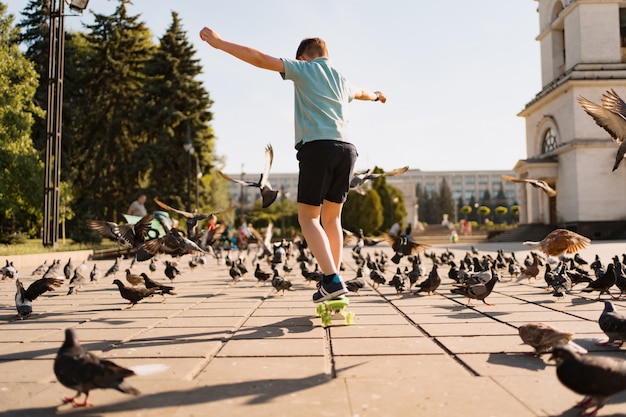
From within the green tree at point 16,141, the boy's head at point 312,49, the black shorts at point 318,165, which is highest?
the green tree at point 16,141

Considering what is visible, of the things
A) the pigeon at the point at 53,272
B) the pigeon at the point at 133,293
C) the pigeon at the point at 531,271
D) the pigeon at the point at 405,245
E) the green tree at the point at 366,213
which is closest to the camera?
the pigeon at the point at 133,293

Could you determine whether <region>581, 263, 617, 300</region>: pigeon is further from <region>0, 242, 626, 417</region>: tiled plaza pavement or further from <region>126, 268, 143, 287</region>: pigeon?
<region>126, 268, 143, 287</region>: pigeon

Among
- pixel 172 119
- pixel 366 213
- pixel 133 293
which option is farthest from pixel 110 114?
pixel 133 293

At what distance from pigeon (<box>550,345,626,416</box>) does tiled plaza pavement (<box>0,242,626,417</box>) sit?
83mm

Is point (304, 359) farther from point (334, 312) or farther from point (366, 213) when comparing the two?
point (366, 213)

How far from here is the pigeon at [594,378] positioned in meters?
2.37

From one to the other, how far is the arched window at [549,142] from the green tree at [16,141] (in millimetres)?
33718

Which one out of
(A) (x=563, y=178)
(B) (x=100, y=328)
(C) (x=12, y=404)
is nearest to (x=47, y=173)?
(B) (x=100, y=328)

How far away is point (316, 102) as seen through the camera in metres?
4.52

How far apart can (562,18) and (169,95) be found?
28.8 meters

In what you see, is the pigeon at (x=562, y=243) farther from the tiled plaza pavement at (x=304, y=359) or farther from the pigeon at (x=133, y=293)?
the pigeon at (x=133, y=293)

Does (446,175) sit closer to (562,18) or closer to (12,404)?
(562,18)

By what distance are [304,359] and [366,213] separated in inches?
2166

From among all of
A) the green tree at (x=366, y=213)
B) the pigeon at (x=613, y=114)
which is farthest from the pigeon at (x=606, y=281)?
the green tree at (x=366, y=213)
